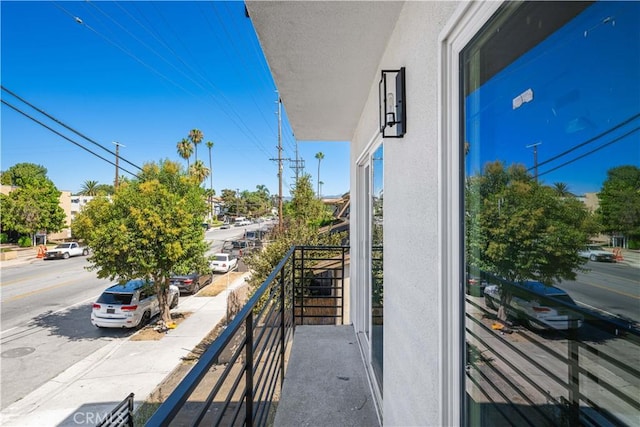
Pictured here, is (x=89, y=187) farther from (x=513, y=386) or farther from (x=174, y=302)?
(x=513, y=386)

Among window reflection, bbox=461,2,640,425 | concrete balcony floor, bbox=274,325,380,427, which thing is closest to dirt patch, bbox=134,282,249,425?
concrete balcony floor, bbox=274,325,380,427

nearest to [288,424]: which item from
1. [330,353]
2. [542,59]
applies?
[330,353]

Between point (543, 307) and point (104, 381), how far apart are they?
848 cm

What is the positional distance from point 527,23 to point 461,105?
236 millimetres

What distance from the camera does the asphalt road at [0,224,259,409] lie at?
22.9ft

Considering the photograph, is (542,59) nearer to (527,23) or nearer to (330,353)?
(527,23)

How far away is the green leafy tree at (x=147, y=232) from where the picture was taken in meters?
8.84

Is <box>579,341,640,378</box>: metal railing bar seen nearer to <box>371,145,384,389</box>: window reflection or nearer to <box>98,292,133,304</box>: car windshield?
<box>371,145,384,389</box>: window reflection

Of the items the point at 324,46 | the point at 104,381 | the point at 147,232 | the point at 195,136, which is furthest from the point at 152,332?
the point at 195,136

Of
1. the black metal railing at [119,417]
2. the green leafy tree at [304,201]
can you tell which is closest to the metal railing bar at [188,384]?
the black metal railing at [119,417]

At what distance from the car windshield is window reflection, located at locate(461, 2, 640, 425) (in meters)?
10.5

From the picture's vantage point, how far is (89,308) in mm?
11211

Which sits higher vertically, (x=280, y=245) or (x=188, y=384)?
(x=188, y=384)

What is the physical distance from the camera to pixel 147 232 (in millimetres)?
8898
